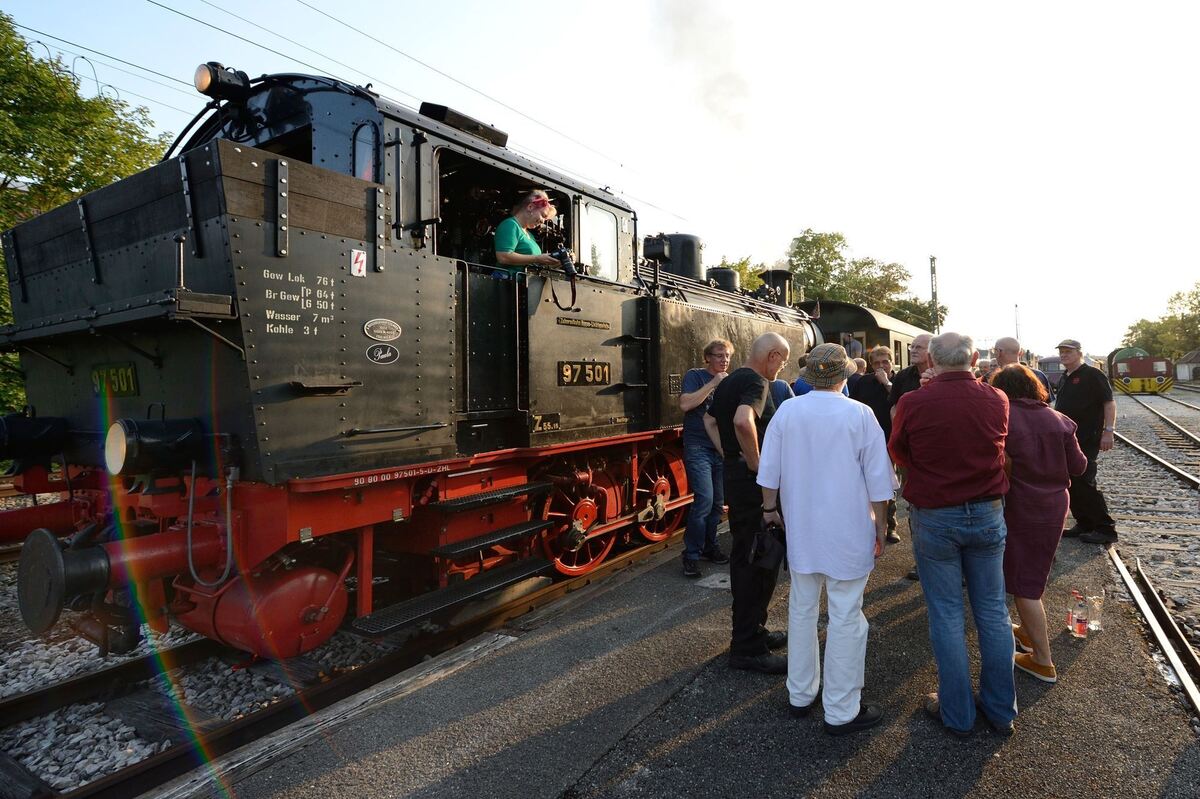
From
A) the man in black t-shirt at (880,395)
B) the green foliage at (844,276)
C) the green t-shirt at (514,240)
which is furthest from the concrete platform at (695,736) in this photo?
the green foliage at (844,276)

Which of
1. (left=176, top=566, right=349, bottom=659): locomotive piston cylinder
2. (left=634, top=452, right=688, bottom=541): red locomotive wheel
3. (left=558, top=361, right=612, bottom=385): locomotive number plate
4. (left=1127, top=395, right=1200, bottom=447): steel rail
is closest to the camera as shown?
(left=176, top=566, right=349, bottom=659): locomotive piston cylinder

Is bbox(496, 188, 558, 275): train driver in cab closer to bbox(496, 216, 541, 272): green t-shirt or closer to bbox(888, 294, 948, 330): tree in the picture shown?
bbox(496, 216, 541, 272): green t-shirt

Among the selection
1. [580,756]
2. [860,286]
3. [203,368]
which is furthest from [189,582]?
[860,286]

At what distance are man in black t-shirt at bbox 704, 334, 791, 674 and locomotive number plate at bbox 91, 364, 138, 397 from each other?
3512mm

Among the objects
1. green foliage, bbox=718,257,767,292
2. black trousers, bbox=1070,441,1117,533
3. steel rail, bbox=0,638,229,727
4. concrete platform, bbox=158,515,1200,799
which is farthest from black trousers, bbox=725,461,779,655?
green foliage, bbox=718,257,767,292

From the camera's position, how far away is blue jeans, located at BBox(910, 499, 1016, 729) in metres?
3.07

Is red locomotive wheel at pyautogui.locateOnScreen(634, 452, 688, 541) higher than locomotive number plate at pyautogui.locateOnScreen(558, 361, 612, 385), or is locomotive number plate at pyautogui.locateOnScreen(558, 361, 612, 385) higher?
locomotive number plate at pyautogui.locateOnScreen(558, 361, 612, 385)

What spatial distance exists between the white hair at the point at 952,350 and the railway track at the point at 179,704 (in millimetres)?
3230

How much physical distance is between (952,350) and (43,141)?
1277cm

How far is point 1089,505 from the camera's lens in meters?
6.37

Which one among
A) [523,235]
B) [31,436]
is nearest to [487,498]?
[523,235]

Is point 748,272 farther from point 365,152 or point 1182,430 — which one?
point 365,152

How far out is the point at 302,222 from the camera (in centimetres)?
348

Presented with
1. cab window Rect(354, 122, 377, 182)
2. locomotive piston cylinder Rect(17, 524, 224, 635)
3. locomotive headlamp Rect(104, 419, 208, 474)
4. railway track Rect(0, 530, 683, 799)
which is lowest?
railway track Rect(0, 530, 683, 799)
